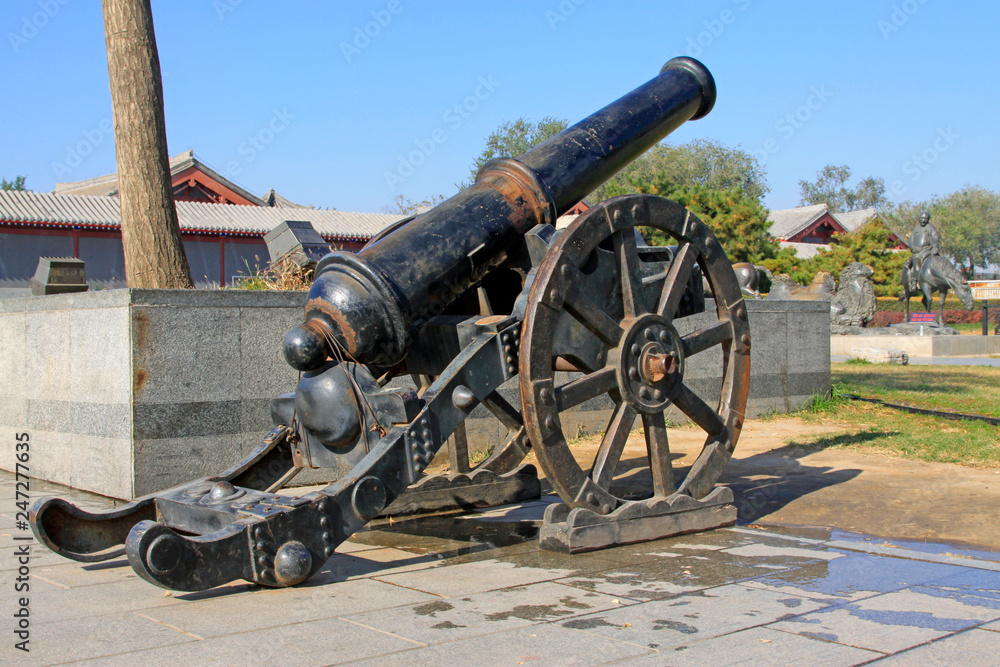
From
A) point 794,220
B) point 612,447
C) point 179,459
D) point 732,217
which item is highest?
point 794,220

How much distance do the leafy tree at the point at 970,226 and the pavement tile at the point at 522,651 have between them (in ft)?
294

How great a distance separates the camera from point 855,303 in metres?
28.8

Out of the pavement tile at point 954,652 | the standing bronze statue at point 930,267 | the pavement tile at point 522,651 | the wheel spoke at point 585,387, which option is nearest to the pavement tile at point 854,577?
the pavement tile at point 954,652

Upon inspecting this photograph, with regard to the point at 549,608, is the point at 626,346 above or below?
above

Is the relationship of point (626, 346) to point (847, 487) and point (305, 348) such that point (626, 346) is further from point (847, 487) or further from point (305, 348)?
point (847, 487)

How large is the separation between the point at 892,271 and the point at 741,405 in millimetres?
40373

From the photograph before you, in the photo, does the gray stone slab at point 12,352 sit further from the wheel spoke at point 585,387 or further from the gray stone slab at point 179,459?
the wheel spoke at point 585,387

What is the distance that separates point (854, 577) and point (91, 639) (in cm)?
309

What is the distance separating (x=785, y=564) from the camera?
4383 mm

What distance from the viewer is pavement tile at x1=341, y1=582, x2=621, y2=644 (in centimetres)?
336

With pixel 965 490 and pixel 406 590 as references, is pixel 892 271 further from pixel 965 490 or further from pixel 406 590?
pixel 406 590

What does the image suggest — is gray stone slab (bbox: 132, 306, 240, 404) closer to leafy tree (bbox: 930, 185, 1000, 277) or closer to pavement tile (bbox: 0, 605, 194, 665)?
pavement tile (bbox: 0, 605, 194, 665)

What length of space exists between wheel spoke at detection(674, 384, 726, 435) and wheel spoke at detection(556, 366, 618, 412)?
0.51 metres

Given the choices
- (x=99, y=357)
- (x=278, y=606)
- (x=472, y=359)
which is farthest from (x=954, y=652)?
(x=99, y=357)
